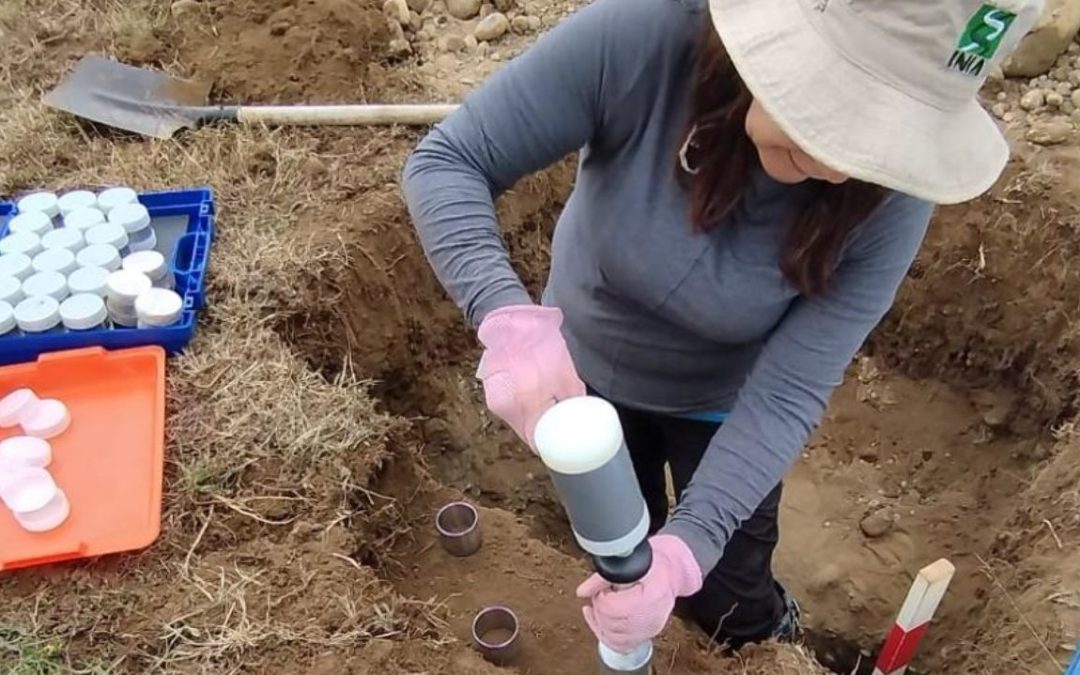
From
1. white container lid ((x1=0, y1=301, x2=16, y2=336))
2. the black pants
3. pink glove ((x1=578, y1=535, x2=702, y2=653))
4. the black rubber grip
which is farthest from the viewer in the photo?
white container lid ((x1=0, y1=301, x2=16, y2=336))

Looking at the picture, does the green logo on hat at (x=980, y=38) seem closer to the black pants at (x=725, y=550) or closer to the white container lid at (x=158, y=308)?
the black pants at (x=725, y=550)

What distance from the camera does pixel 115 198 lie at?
8.46ft

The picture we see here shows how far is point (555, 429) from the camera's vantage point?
119 centimetres

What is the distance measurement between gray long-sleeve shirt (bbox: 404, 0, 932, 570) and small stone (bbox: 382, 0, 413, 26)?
1.84 m

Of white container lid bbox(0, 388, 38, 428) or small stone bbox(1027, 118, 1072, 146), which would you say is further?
small stone bbox(1027, 118, 1072, 146)

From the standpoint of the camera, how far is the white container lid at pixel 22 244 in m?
2.44

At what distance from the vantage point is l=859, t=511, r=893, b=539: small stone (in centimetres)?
285

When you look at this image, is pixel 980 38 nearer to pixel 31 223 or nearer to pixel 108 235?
pixel 108 235

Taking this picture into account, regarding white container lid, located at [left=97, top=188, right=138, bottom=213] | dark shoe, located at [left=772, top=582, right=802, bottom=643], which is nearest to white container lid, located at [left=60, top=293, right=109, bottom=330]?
white container lid, located at [left=97, top=188, right=138, bottom=213]

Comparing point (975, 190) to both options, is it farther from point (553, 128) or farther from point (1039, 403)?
point (1039, 403)

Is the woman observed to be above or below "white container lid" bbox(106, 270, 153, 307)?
above

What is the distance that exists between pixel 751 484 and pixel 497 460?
4.50 ft

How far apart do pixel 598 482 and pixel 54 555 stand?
1.16 meters

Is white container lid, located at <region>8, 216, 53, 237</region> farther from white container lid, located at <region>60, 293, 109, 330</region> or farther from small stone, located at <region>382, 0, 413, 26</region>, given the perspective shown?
small stone, located at <region>382, 0, 413, 26</region>
